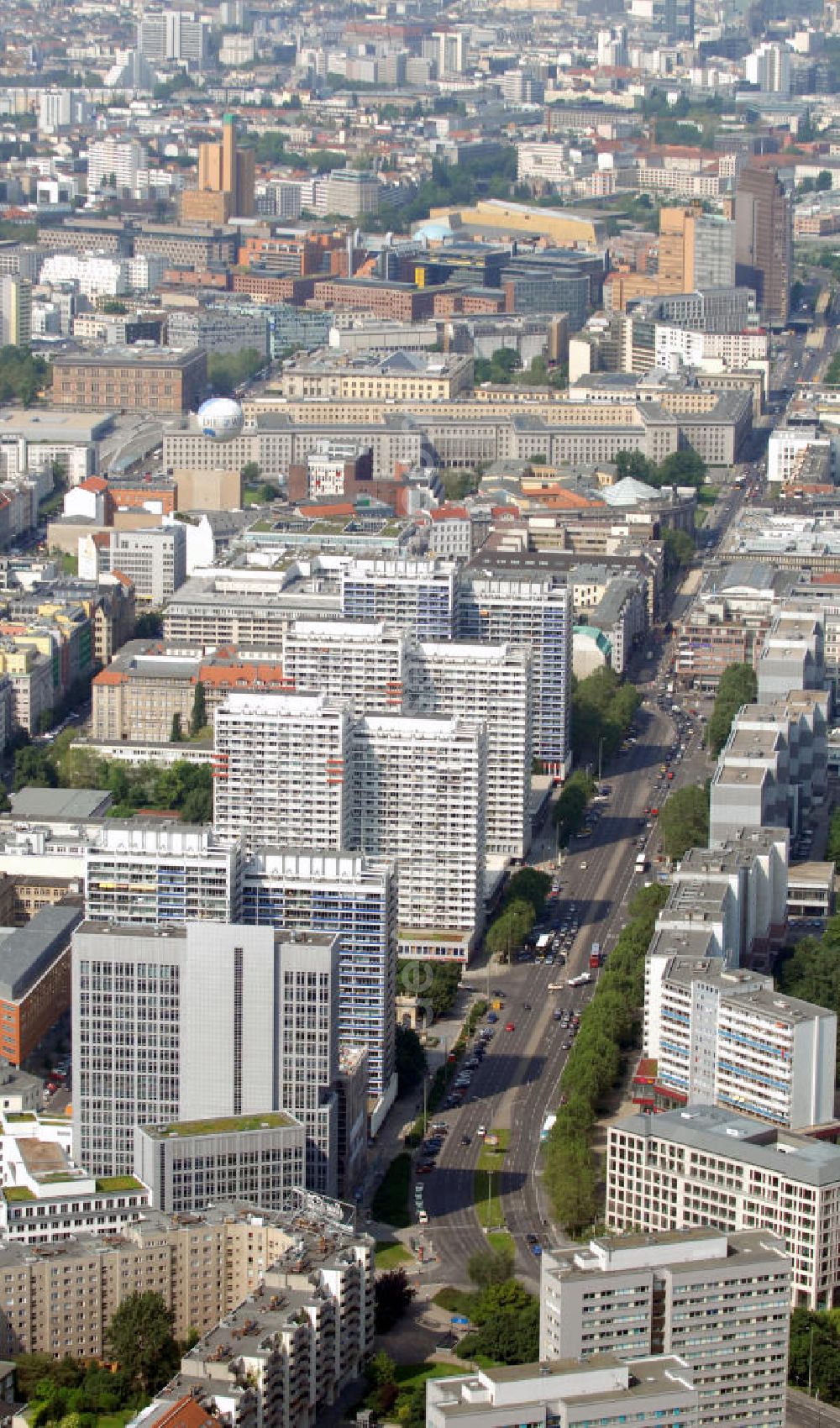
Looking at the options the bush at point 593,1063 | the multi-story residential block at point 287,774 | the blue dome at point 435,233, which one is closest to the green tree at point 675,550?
the bush at point 593,1063

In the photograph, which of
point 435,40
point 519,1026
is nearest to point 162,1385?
point 519,1026

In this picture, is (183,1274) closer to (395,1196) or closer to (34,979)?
(395,1196)

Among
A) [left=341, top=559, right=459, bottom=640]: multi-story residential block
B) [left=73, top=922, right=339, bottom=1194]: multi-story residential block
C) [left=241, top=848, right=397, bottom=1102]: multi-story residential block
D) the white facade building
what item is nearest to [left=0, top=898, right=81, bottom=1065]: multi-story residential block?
[left=241, top=848, right=397, bottom=1102]: multi-story residential block

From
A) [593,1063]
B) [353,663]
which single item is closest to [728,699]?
[353,663]

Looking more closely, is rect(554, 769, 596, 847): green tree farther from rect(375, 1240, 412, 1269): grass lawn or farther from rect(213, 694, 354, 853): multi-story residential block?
rect(375, 1240, 412, 1269): grass lawn

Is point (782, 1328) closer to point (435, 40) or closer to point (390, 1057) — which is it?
point (390, 1057)

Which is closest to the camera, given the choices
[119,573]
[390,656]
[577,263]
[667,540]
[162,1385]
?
→ [162,1385]
